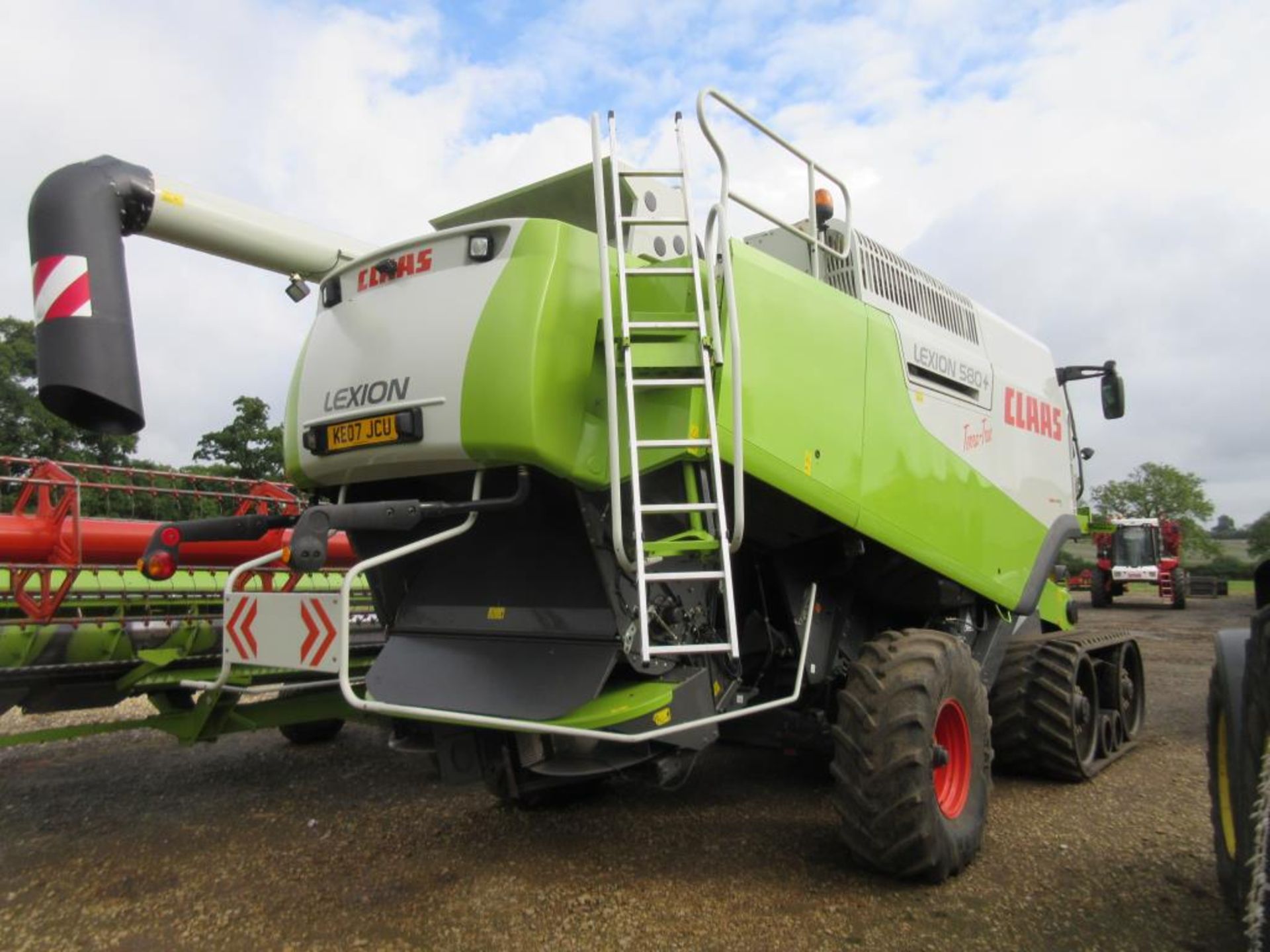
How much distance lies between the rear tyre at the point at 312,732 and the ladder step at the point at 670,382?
4.57m

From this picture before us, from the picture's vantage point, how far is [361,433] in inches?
140

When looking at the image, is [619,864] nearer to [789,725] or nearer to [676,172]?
[789,725]

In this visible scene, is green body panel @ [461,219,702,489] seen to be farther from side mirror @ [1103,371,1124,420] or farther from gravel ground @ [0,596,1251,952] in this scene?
side mirror @ [1103,371,1124,420]

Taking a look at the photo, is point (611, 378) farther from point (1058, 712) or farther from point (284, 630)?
point (1058, 712)

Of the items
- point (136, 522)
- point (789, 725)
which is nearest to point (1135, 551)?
point (789, 725)

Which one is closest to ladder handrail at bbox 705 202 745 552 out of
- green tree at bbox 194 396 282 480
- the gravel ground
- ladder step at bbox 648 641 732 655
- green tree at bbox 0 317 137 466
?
ladder step at bbox 648 641 732 655

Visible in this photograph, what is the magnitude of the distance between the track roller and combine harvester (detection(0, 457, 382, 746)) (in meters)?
3.86

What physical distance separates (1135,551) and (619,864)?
2457cm

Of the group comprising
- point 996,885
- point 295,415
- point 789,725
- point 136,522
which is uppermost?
point 295,415

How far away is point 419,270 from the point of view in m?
3.60

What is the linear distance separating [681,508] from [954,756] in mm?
2092

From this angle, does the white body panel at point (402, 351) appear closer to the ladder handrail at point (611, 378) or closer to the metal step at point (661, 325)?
the ladder handrail at point (611, 378)

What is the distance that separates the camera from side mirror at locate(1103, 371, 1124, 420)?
21.1 feet

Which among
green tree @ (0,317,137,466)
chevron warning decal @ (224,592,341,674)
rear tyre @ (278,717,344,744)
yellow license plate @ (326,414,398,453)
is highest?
green tree @ (0,317,137,466)
